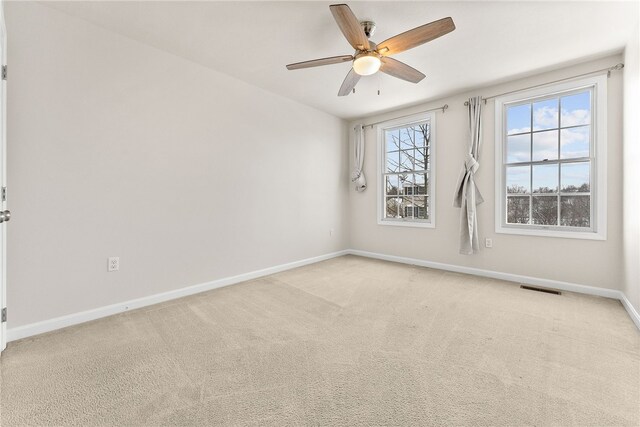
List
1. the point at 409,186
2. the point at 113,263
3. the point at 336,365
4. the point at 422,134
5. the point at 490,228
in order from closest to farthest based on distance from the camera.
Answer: the point at 336,365 < the point at 113,263 < the point at 490,228 < the point at 422,134 < the point at 409,186

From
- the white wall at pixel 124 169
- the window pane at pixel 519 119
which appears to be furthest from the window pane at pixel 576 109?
the white wall at pixel 124 169

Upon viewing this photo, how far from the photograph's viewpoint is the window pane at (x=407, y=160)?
451cm

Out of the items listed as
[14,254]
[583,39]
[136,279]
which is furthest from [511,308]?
[14,254]

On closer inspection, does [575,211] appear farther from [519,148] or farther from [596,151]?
[519,148]

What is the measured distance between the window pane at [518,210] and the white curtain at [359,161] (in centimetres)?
221

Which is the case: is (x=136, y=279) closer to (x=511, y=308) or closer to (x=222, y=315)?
(x=222, y=315)

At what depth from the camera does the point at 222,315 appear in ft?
7.97

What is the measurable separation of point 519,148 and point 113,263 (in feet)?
15.3

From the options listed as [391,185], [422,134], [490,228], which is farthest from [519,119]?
[391,185]

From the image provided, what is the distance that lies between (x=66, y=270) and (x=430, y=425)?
278 cm

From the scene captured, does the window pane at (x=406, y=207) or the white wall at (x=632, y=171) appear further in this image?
the window pane at (x=406, y=207)

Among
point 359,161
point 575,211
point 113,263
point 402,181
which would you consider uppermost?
point 359,161

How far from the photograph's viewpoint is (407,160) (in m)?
4.57

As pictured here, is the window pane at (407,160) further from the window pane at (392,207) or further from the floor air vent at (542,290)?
the floor air vent at (542,290)
